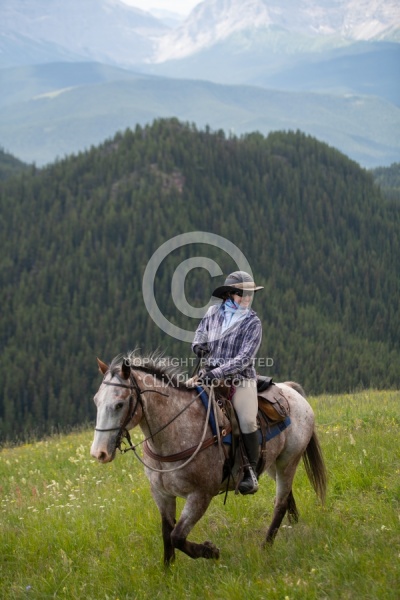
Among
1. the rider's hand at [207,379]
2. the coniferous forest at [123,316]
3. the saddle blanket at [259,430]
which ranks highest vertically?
the rider's hand at [207,379]

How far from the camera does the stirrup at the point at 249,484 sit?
927 cm

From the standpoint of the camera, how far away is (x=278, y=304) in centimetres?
17238

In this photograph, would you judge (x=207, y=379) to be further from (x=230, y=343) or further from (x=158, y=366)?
(x=158, y=366)

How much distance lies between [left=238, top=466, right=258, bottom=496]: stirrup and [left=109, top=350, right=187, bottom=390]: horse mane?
1391 millimetres

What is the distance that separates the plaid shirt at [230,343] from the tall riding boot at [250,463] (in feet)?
2.57

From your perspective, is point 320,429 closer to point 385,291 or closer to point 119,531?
point 119,531

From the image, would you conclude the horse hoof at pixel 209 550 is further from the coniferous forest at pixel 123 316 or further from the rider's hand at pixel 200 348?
the coniferous forest at pixel 123 316

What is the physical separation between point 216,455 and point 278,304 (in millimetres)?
164248

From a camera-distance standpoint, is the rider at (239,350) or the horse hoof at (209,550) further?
the rider at (239,350)

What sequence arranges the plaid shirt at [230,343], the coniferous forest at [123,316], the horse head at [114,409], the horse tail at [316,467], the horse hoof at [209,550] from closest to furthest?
1. the horse head at [114,409]
2. the horse hoof at [209,550]
3. the plaid shirt at [230,343]
4. the horse tail at [316,467]
5. the coniferous forest at [123,316]

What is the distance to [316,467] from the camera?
10.7 m

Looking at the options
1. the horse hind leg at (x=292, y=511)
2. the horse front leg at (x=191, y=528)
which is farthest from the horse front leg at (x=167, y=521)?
the horse hind leg at (x=292, y=511)

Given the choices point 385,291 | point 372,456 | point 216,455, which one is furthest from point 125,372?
point 385,291

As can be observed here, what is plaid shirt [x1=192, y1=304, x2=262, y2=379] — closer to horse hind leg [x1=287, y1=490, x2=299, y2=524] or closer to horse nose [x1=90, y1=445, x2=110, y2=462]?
horse nose [x1=90, y1=445, x2=110, y2=462]
